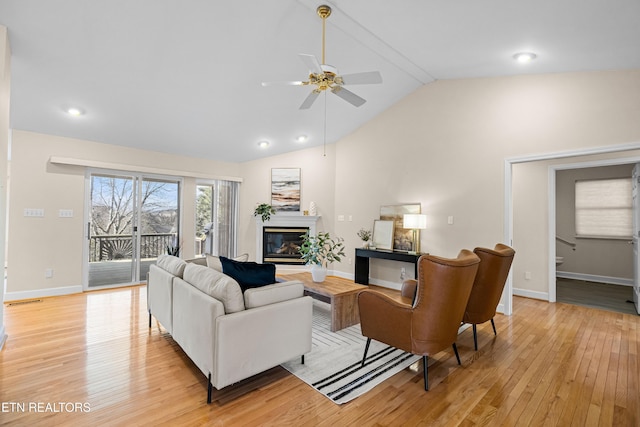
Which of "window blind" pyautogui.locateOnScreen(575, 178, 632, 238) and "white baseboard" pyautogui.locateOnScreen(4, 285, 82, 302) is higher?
"window blind" pyautogui.locateOnScreen(575, 178, 632, 238)

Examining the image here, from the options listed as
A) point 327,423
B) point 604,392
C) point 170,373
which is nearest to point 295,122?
point 170,373

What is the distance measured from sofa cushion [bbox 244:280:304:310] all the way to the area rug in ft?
2.12

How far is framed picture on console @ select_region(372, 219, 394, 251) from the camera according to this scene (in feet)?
17.7

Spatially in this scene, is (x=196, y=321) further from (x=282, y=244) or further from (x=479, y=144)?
(x=282, y=244)

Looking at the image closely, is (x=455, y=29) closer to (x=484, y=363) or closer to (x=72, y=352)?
(x=484, y=363)

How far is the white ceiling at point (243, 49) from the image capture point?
106 inches

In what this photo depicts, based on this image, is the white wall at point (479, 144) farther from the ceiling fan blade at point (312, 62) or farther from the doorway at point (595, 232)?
the ceiling fan blade at point (312, 62)

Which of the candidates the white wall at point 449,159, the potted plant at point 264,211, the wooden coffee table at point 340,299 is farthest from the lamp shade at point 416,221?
the potted plant at point 264,211

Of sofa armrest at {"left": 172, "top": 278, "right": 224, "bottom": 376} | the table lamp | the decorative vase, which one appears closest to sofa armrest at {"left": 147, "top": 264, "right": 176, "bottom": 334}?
sofa armrest at {"left": 172, "top": 278, "right": 224, "bottom": 376}

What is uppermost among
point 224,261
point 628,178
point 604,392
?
point 628,178

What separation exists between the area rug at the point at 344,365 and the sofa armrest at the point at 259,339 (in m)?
0.21

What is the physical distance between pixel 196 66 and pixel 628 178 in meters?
7.52

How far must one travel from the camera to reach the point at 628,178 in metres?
5.60
